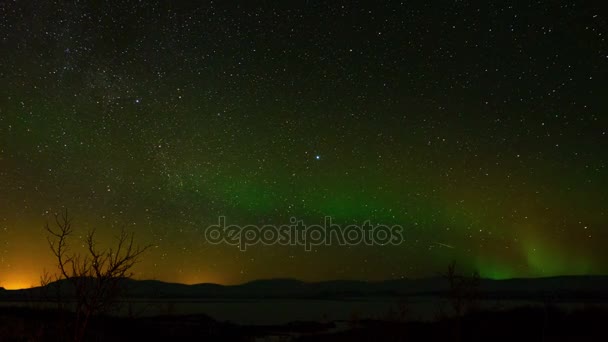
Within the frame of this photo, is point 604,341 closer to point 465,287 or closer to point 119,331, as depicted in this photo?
point 465,287

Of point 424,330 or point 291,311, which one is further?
point 291,311

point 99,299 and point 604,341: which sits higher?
point 99,299

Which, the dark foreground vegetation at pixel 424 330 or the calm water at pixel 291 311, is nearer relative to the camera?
the dark foreground vegetation at pixel 424 330

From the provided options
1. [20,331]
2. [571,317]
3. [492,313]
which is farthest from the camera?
[492,313]

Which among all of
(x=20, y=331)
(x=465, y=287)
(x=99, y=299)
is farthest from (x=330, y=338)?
(x=99, y=299)

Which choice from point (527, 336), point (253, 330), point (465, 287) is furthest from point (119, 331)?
point (527, 336)

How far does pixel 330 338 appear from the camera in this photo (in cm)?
3153

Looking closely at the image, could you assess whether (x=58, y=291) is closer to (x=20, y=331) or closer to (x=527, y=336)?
(x=20, y=331)

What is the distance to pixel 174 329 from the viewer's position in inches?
1331

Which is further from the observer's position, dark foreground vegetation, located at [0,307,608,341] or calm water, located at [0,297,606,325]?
calm water, located at [0,297,606,325]

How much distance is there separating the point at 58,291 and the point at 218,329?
2879 cm

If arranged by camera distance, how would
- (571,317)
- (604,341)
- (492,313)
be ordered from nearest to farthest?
1. (604,341)
2. (571,317)
3. (492,313)

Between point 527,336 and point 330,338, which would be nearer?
point 527,336

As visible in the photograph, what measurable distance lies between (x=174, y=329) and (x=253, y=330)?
5.91m
